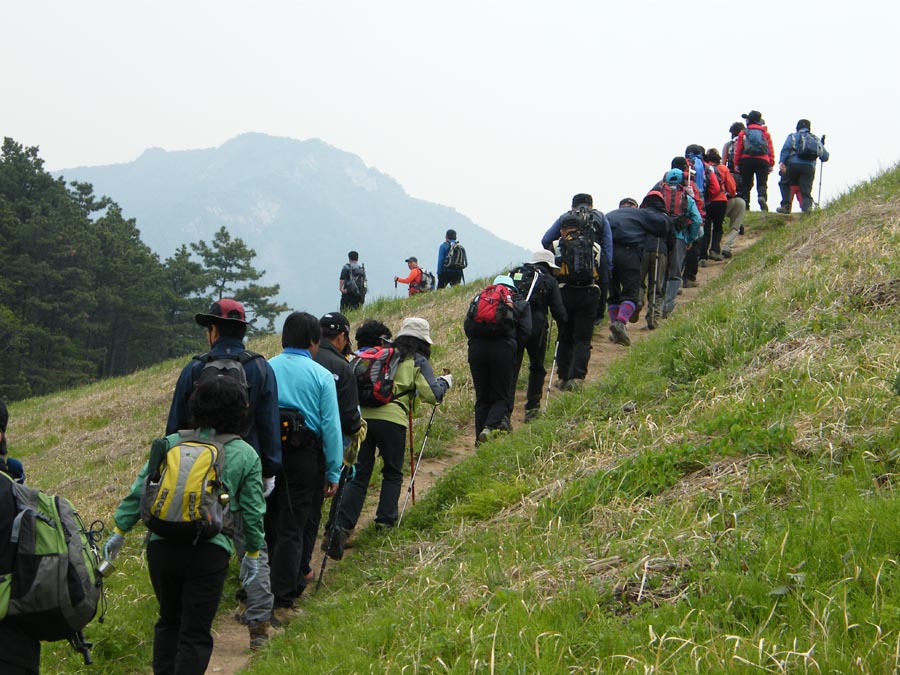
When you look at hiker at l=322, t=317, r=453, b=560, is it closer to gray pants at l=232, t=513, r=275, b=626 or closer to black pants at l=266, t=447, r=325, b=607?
black pants at l=266, t=447, r=325, b=607

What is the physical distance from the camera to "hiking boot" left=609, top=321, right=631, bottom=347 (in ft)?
39.7

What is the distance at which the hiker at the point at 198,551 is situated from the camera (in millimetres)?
4715

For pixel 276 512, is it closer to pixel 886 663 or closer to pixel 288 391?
pixel 288 391

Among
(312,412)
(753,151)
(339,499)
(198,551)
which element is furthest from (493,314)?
(753,151)

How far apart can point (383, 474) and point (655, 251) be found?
21.8 feet

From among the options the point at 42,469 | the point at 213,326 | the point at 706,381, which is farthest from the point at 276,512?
the point at 42,469

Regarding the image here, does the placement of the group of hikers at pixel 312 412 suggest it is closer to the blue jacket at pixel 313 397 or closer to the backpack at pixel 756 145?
the blue jacket at pixel 313 397

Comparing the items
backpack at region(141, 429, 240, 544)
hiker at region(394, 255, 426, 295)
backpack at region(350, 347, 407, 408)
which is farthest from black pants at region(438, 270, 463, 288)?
backpack at region(141, 429, 240, 544)

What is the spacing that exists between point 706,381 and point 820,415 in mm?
1750

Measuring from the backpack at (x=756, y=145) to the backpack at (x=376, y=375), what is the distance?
12.6 m

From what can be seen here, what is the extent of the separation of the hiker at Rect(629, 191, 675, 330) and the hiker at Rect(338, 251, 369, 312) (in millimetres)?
9105

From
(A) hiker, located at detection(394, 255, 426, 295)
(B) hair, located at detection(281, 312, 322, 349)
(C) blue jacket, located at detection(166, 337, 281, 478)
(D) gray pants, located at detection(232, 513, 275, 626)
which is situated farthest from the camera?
(A) hiker, located at detection(394, 255, 426, 295)

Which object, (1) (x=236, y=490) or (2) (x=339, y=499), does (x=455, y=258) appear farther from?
(1) (x=236, y=490)

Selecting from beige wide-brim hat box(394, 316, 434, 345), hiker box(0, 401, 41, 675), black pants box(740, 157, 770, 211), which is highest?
black pants box(740, 157, 770, 211)
